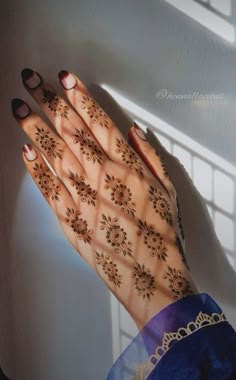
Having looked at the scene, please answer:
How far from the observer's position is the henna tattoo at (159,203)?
36.9 inches

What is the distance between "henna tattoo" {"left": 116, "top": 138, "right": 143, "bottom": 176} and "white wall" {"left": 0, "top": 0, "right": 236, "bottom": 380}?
63mm

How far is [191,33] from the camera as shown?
0.91 m

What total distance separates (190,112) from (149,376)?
57cm

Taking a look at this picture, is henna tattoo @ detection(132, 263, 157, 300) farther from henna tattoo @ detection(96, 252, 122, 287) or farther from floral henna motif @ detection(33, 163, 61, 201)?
floral henna motif @ detection(33, 163, 61, 201)

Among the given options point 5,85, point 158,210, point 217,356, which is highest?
point 5,85

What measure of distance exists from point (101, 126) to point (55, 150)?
114 mm

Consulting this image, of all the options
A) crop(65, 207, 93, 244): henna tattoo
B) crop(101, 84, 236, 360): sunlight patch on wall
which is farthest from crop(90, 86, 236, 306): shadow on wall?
crop(65, 207, 93, 244): henna tattoo

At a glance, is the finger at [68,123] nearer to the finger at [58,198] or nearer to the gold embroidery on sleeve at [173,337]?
the finger at [58,198]

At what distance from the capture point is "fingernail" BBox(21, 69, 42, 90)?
3.12 feet

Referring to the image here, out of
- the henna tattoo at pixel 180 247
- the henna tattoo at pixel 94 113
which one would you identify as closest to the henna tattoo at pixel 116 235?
the henna tattoo at pixel 180 247

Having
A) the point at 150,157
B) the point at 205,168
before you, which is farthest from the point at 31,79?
the point at 205,168

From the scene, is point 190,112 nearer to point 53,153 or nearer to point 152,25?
point 152,25

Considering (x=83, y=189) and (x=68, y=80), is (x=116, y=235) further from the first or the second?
(x=68, y=80)

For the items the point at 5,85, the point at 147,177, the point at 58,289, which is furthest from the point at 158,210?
the point at 5,85
